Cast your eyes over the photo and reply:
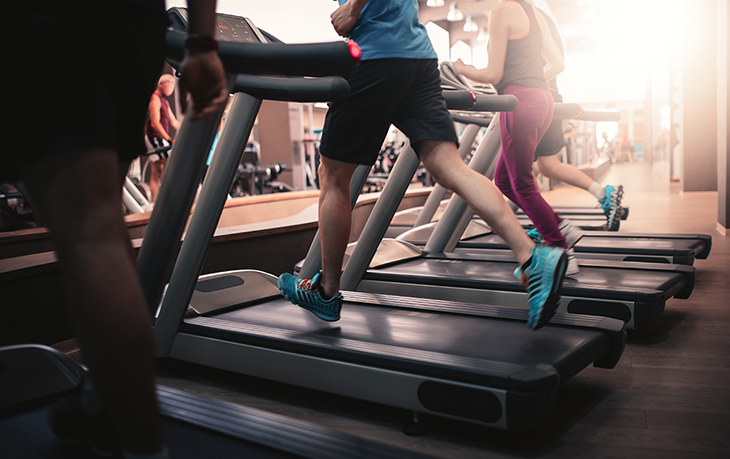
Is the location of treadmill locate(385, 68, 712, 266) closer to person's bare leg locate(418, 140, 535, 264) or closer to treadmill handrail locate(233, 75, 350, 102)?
person's bare leg locate(418, 140, 535, 264)

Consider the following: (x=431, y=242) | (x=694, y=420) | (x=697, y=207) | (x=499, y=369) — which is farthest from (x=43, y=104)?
(x=697, y=207)

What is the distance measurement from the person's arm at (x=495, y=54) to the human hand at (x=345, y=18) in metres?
0.85

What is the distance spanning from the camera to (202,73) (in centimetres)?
68

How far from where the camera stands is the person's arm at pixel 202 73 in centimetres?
67

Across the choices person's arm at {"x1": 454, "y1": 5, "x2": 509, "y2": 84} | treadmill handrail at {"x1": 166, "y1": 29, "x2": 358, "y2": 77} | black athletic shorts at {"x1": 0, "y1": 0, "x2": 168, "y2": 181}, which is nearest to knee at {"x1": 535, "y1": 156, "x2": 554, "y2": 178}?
person's arm at {"x1": 454, "y1": 5, "x2": 509, "y2": 84}

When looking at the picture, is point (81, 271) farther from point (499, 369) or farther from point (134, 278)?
point (499, 369)

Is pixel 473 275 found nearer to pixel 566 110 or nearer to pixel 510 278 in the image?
pixel 510 278

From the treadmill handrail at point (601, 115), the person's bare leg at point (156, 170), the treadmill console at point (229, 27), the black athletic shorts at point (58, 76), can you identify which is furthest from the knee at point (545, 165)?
the black athletic shorts at point (58, 76)

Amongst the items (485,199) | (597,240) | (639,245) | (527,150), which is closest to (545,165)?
(597,240)

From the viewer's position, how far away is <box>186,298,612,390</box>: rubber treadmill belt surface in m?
1.27

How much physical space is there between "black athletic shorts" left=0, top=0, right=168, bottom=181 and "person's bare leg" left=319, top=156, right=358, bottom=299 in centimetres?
88

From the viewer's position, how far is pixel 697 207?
6.03 meters

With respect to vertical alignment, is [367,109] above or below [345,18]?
below

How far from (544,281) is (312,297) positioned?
0.63 m
